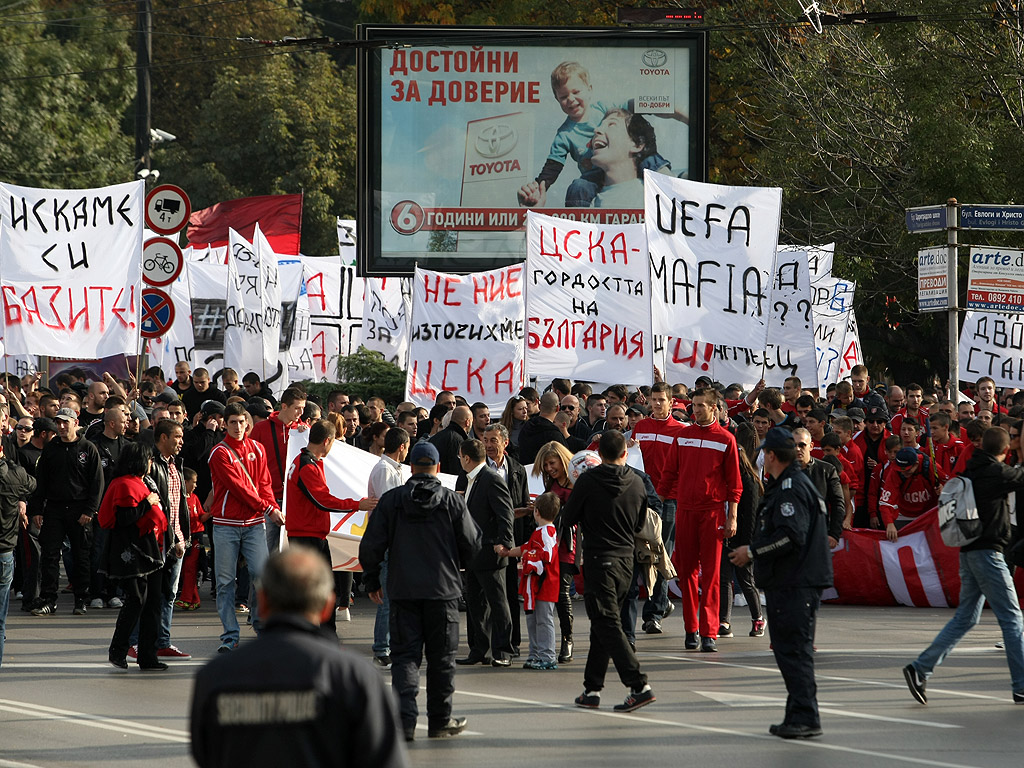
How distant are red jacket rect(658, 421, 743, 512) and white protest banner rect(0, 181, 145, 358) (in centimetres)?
761

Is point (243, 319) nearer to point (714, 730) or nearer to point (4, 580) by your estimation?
point (4, 580)

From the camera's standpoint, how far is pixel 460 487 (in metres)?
11.2

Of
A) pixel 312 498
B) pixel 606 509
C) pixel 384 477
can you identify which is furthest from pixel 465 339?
pixel 606 509

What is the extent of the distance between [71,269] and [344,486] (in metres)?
6.80

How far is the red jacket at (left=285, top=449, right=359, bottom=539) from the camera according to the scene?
1095 cm

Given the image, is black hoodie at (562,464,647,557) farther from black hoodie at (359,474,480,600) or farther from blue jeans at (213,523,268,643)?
blue jeans at (213,523,268,643)

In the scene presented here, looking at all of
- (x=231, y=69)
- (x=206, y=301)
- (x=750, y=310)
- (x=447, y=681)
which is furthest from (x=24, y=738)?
(x=231, y=69)

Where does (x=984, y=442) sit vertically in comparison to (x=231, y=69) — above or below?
below

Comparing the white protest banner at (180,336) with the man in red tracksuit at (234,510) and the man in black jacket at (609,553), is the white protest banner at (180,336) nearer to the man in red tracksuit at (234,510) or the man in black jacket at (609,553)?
the man in red tracksuit at (234,510)

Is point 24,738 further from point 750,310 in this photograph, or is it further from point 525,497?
point 750,310

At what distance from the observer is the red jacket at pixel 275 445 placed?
1239 cm

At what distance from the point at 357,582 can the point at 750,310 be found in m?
5.62

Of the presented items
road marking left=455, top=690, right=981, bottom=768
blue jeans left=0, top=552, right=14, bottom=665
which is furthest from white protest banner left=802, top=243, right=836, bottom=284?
blue jeans left=0, top=552, right=14, bottom=665

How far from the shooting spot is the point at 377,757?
378 cm
